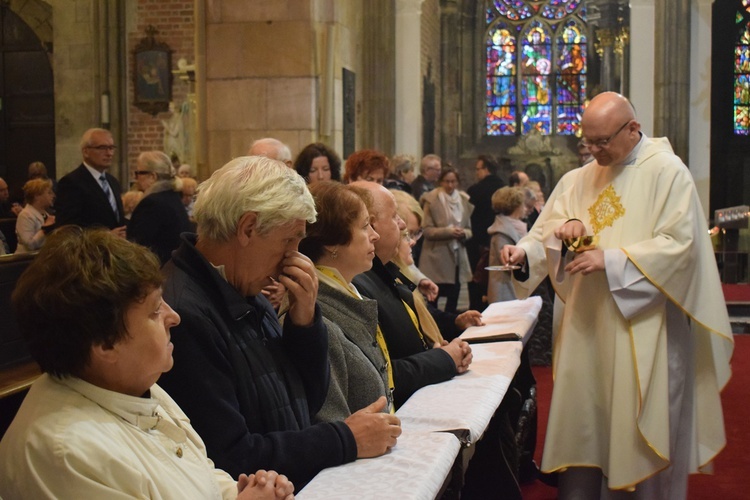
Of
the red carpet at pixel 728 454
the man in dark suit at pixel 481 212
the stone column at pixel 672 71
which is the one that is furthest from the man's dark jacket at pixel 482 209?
the stone column at pixel 672 71

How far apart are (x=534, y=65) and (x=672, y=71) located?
11.3 m

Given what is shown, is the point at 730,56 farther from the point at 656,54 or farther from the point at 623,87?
the point at 656,54

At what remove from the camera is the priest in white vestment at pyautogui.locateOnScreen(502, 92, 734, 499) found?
4.52m

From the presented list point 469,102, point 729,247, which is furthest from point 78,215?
point 469,102

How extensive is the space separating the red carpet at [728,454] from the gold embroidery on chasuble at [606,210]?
4.79 feet

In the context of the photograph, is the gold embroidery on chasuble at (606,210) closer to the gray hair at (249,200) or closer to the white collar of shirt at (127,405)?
the gray hair at (249,200)

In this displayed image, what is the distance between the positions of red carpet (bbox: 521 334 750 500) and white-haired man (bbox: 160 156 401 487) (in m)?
2.88

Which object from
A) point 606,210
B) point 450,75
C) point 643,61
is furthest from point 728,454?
point 450,75

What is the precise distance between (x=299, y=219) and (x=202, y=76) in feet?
22.4

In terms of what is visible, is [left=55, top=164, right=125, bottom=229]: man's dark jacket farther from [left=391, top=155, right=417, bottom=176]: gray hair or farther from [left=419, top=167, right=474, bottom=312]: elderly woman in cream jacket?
[left=391, top=155, right=417, bottom=176]: gray hair

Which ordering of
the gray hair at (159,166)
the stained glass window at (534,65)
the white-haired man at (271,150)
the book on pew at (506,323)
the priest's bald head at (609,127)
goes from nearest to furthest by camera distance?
1. the book on pew at (506,323)
2. the priest's bald head at (609,127)
3. the white-haired man at (271,150)
4. the gray hair at (159,166)
5. the stained glass window at (534,65)

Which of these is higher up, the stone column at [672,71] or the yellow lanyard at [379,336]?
the stone column at [672,71]

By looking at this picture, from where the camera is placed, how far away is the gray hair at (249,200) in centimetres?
264

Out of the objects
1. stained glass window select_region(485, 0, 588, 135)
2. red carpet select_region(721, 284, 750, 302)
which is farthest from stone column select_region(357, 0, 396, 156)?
stained glass window select_region(485, 0, 588, 135)
